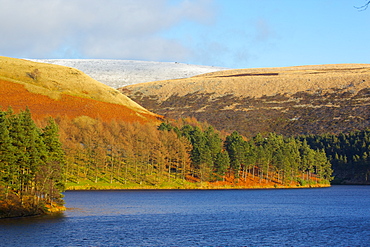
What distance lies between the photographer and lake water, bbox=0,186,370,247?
43.5 m

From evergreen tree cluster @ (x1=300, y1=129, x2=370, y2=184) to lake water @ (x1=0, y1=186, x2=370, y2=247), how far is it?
309ft

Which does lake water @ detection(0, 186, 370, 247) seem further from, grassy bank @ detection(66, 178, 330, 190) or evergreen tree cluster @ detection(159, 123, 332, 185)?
evergreen tree cluster @ detection(159, 123, 332, 185)

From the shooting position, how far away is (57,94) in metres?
161

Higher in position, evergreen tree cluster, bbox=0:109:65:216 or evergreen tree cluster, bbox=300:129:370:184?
evergreen tree cluster, bbox=300:129:370:184

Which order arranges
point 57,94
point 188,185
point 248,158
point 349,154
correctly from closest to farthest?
1. point 188,185
2. point 248,158
3. point 57,94
4. point 349,154

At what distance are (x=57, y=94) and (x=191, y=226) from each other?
11745 centimetres

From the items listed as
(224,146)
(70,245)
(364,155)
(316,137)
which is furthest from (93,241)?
(316,137)

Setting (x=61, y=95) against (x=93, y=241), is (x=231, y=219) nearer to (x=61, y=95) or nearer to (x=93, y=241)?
(x=93, y=241)

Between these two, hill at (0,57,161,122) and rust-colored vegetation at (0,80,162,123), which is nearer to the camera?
rust-colored vegetation at (0,80,162,123)

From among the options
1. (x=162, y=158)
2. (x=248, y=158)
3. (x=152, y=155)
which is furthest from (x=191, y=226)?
(x=248, y=158)

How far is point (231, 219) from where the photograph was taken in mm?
60000

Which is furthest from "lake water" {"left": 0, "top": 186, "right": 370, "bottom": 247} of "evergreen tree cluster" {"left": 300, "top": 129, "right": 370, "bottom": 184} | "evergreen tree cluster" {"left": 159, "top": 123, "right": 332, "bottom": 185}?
"evergreen tree cluster" {"left": 300, "top": 129, "right": 370, "bottom": 184}

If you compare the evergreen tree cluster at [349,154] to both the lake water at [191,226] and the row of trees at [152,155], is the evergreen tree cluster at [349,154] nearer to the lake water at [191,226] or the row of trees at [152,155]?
the row of trees at [152,155]

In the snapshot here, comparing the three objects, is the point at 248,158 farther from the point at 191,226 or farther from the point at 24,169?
the point at 24,169
